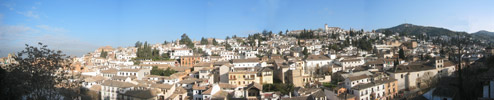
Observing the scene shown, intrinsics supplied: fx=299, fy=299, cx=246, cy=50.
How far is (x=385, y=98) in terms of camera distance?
24.9m

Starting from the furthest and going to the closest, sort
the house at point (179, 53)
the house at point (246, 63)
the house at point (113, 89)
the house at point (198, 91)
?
the house at point (179, 53)
the house at point (246, 63)
the house at point (113, 89)
the house at point (198, 91)

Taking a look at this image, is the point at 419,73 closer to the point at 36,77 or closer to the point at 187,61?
the point at 187,61

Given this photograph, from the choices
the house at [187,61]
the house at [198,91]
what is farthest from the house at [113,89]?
the house at [187,61]

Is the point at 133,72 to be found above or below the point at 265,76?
above

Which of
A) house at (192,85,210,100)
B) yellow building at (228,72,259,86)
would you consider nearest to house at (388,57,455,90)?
yellow building at (228,72,259,86)

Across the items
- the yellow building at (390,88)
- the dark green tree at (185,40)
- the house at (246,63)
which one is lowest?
the yellow building at (390,88)

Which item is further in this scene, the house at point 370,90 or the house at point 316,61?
the house at point 316,61

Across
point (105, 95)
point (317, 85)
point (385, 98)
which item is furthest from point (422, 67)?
point (105, 95)

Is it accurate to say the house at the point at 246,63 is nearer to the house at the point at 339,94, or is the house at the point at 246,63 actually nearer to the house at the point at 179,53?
the house at the point at 339,94

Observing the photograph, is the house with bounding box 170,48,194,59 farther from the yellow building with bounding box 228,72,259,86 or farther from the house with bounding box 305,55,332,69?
the yellow building with bounding box 228,72,259,86

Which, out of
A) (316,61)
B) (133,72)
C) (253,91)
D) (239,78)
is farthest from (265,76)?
(133,72)

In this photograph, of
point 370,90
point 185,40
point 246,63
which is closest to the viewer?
point 370,90

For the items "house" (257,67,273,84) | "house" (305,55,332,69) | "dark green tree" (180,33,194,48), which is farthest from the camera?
"dark green tree" (180,33,194,48)

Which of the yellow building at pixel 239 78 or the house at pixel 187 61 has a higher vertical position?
the house at pixel 187 61
